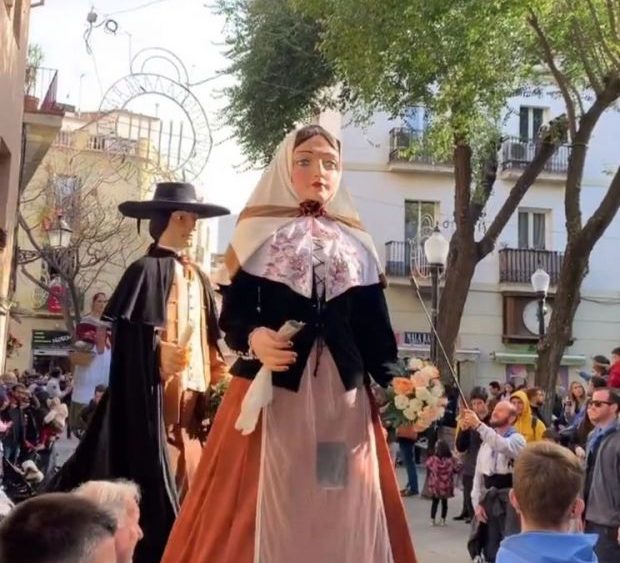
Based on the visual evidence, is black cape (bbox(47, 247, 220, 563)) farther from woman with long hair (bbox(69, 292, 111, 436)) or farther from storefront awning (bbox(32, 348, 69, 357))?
storefront awning (bbox(32, 348, 69, 357))

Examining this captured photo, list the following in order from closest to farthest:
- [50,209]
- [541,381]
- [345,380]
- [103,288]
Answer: [345,380] < [541,381] < [50,209] < [103,288]

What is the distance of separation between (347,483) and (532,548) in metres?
0.79

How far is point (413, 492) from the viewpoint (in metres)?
13.2

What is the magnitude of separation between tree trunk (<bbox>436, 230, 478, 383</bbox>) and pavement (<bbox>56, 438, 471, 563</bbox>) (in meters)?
2.74

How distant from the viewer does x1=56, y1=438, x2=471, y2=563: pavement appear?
29.1 ft

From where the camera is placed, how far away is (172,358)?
16.2ft

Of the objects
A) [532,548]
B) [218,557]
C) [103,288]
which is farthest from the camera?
[103,288]

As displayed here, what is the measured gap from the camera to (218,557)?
3539 millimetres

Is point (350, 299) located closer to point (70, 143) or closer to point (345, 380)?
point (345, 380)

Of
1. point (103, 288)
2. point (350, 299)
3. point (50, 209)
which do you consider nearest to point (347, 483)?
point (350, 299)

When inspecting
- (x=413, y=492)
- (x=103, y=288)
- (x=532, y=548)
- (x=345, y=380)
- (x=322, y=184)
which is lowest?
(x=413, y=492)

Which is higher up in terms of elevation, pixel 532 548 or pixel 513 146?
pixel 513 146

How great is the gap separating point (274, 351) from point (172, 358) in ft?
4.76

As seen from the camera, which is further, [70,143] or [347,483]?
[70,143]
